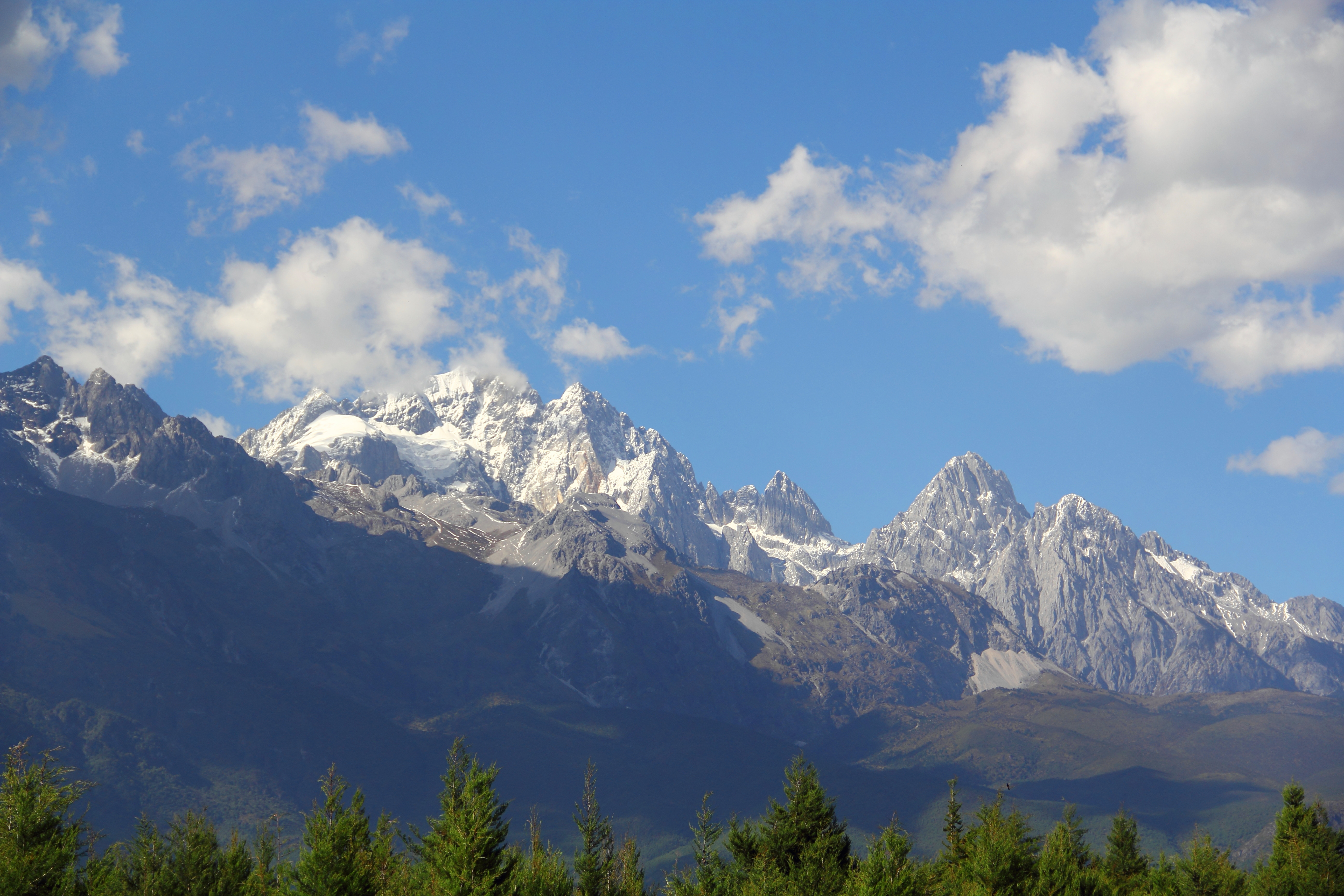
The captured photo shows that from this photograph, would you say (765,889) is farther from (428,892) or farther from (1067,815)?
(1067,815)

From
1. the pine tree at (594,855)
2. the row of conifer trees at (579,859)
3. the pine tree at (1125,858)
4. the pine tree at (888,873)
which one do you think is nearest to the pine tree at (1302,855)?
the row of conifer trees at (579,859)

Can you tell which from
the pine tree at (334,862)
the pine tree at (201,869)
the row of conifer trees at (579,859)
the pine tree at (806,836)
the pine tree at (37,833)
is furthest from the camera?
the pine tree at (806,836)

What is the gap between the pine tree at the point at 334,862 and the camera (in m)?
82.1

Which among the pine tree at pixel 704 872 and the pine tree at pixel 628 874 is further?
the pine tree at pixel 704 872

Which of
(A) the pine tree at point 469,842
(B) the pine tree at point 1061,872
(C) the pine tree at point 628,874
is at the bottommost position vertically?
(C) the pine tree at point 628,874

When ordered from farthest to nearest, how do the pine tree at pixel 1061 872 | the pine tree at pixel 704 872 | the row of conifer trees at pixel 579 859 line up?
the pine tree at pixel 704 872 < the pine tree at pixel 1061 872 < the row of conifer trees at pixel 579 859

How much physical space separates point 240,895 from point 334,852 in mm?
20055

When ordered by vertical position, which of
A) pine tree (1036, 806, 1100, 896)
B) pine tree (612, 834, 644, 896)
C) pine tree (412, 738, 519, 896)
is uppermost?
pine tree (412, 738, 519, 896)

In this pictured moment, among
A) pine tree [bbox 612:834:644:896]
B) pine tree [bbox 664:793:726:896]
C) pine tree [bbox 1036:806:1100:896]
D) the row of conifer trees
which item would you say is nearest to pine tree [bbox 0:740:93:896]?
the row of conifer trees

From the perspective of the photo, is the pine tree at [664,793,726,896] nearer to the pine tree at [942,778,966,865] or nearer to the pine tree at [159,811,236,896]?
the pine tree at [942,778,966,865]

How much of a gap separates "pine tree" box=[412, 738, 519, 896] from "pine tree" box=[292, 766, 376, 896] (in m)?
5.22

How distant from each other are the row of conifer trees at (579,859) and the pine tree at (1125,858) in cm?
100

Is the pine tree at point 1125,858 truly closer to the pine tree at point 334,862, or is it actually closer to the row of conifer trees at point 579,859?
the row of conifer trees at point 579,859

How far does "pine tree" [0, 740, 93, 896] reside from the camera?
78.5 metres
